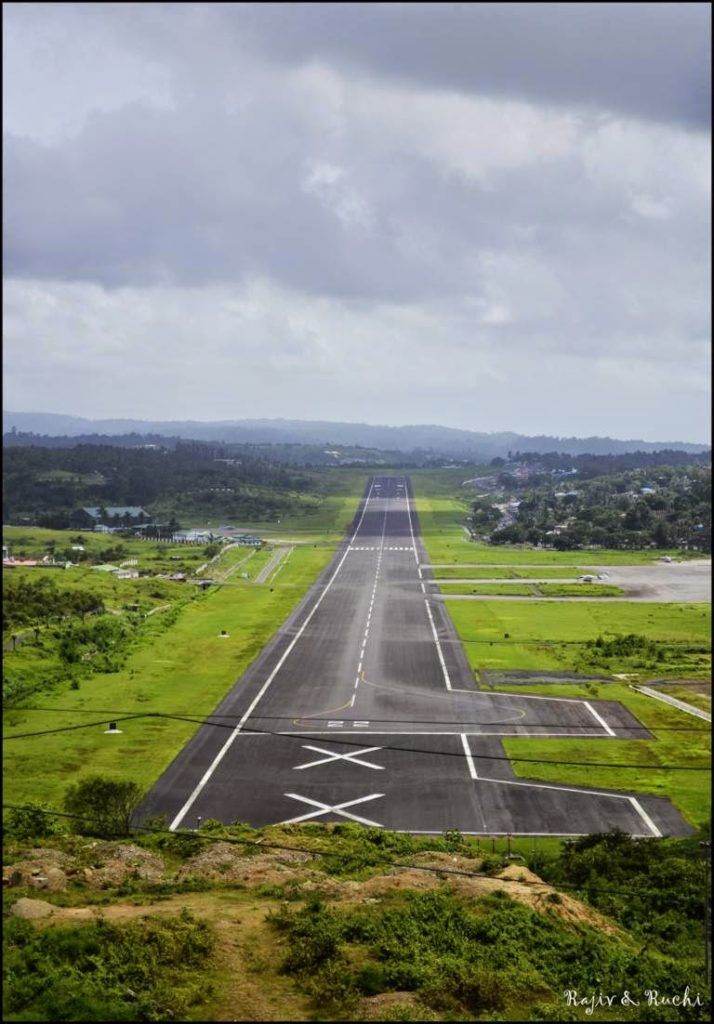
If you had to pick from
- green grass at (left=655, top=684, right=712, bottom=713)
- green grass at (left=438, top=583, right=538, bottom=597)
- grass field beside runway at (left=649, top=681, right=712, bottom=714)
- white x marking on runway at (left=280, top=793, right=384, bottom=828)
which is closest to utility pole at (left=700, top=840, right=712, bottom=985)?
white x marking on runway at (left=280, top=793, right=384, bottom=828)

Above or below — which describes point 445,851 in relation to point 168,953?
below

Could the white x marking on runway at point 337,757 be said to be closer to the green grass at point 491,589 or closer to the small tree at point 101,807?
the small tree at point 101,807

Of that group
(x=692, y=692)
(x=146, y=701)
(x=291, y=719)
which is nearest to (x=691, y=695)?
(x=692, y=692)

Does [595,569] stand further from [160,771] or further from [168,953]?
[168,953]

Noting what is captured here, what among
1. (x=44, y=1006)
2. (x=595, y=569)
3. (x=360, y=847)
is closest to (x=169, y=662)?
(x=360, y=847)

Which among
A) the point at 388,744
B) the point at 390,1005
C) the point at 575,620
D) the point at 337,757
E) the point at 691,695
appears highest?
the point at 390,1005

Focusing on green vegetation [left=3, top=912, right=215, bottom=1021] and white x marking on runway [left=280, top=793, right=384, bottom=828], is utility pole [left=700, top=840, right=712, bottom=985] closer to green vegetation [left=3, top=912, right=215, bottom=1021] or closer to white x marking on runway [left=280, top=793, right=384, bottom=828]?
green vegetation [left=3, top=912, right=215, bottom=1021]

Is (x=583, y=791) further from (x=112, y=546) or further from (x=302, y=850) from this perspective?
(x=112, y=546)
